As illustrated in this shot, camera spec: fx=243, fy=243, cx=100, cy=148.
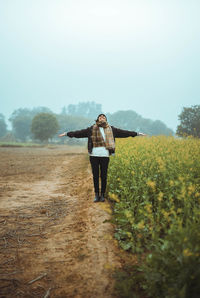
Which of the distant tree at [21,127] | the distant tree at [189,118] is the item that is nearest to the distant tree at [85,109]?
the distant tree at [21,127]

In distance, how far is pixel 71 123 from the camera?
10444 cm

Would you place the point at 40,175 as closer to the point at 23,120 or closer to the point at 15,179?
the point at 15,179

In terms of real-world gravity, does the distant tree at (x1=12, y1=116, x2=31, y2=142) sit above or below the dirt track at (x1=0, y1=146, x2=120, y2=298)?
above

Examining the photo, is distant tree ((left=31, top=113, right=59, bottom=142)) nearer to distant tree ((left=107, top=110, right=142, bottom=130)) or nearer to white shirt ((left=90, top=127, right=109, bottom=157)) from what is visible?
white shirt ((left=90, top=127, right=109, bottom=157))

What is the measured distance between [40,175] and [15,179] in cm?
119

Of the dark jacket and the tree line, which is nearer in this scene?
the dark jacket

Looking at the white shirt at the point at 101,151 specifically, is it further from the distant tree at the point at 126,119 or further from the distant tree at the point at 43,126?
the distant tree at the point at 126,119

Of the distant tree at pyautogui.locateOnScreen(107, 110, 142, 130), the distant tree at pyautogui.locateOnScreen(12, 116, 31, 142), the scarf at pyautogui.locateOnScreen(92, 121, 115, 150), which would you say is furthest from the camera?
the distant tree at pyautogui.locateOnScreen(107, 110, 142, 130)

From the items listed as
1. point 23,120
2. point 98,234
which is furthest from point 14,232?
point 23,120

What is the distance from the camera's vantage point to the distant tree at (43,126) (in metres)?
62.4

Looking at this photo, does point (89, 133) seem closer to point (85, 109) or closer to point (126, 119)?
point (126, 119)

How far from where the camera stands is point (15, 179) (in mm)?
8859

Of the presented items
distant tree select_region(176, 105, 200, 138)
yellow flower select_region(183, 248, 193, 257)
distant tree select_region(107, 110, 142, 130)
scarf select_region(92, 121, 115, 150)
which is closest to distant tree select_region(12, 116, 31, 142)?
distant tree select_region(107, 110, 142, 130)

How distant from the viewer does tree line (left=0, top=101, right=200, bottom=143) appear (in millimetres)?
34406
